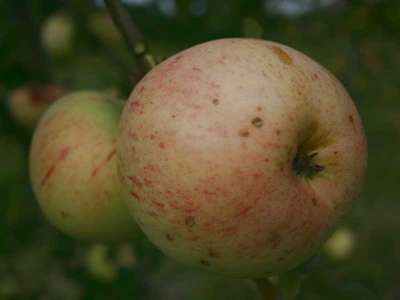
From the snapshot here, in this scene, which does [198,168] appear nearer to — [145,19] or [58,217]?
[58,217]

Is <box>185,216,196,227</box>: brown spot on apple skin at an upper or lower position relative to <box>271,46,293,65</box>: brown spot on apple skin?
lower

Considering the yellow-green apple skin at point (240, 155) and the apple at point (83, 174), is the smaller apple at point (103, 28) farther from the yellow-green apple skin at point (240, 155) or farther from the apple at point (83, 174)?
the yellow-green apple skin at point (240, 155)

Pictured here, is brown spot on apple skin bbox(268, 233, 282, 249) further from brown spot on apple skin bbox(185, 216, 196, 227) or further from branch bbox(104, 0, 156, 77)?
branch bbox(104, 0, 156, 77)

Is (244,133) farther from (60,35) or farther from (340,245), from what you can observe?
(60,35)

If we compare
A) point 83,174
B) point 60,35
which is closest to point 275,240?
point 83,174

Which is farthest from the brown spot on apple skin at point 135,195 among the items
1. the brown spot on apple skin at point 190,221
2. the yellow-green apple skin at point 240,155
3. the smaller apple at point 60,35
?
the smaller apple at point 60,35

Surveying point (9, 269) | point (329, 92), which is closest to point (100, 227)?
point (329, 92)

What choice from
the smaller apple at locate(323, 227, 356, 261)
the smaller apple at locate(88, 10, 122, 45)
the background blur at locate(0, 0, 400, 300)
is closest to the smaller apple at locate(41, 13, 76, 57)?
the background blur at locate(0, 0, 400, 300)

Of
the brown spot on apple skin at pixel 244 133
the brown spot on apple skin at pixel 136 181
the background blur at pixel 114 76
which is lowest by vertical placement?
the background blur at pixel 114 76
